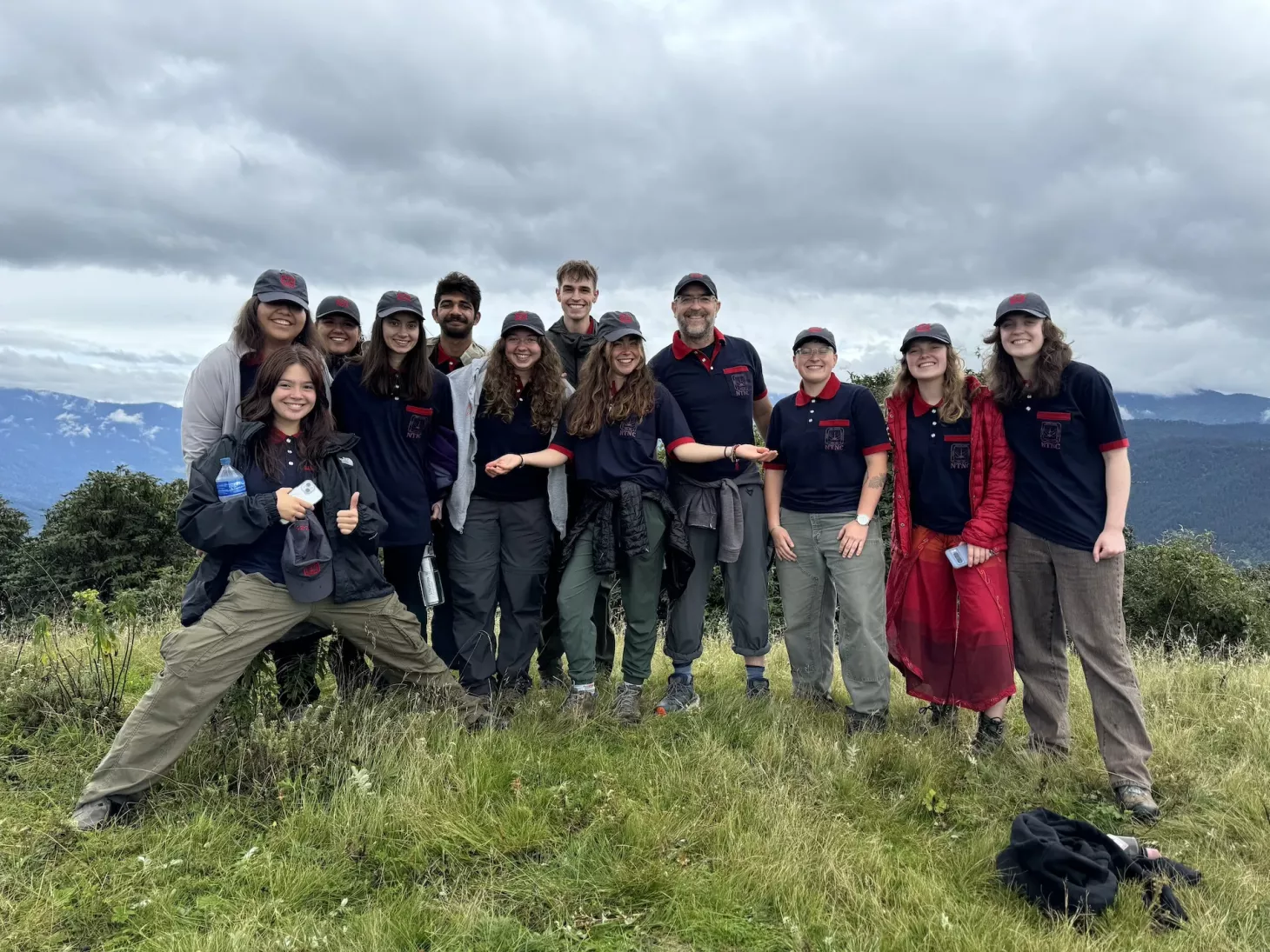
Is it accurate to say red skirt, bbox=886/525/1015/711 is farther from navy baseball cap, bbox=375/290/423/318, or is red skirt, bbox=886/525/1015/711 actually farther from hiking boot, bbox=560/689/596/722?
navy baseball cap, bbox=375/290/423/318

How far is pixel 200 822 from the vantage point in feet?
12.2

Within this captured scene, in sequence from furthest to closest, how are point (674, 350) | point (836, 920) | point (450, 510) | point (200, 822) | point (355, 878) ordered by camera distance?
point (674, 350)
point (450, 510)
point (200, 822)
point (355, 878)
point (836, 920)

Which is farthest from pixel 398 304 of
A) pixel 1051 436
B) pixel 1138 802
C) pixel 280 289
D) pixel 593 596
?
pixel 1138 802

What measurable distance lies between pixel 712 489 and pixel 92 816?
4138 mm

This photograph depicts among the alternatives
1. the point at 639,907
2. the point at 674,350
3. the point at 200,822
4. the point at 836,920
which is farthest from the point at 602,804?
the point at 674,350

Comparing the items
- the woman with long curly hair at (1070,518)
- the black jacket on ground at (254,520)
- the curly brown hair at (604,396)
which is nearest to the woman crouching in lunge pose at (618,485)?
the curly brown hair at (604,396)

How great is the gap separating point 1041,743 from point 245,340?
588cm

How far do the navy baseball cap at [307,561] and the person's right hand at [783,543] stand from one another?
124 inches

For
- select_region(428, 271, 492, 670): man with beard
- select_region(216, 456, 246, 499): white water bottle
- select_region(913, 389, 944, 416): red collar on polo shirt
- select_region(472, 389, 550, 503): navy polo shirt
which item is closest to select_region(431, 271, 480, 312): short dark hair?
select_region(428, 271, 492, 670): man with beard

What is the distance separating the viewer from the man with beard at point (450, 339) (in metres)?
5.84

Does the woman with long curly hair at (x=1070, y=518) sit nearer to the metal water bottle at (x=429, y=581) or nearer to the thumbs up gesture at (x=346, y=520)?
the metal water bottle at (x=429, y=581)

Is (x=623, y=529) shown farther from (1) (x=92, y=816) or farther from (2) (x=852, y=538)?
(1) (x=92, y=816)

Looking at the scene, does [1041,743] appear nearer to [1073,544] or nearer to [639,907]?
[1073,544]

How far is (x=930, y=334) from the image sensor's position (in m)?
4.96
